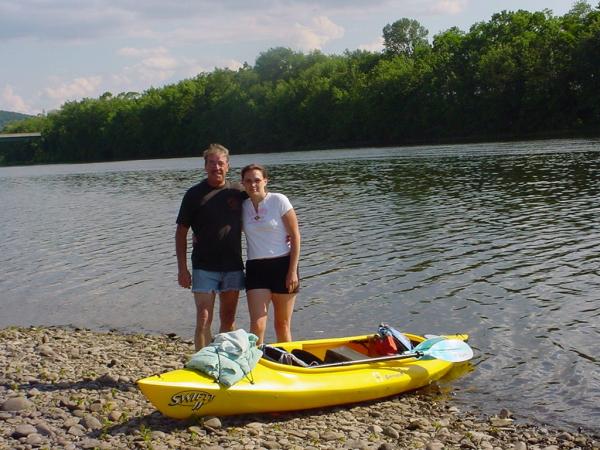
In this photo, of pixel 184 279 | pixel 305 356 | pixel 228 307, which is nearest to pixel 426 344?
pixel 305 356

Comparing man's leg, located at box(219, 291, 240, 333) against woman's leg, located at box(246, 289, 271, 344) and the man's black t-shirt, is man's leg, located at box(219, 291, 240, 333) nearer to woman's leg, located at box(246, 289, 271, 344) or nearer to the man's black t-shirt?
woman's leg, located at box(246, 289, 271, 344)

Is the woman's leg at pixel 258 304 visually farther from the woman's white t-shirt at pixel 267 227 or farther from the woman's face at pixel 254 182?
the woman's face at pixel 254 182

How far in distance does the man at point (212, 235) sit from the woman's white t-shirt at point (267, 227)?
0.12 m

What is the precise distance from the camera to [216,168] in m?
7.46

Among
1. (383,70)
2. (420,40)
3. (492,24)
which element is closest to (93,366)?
(492,24)

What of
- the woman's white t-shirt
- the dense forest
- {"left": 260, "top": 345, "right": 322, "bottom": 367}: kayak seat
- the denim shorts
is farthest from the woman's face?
the dense forest

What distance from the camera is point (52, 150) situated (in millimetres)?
152875

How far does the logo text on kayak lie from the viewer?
685cm

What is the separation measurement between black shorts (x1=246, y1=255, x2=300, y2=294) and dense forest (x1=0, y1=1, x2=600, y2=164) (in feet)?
213

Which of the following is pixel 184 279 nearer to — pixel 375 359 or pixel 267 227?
pixel 267 227

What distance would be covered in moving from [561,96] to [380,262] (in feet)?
212

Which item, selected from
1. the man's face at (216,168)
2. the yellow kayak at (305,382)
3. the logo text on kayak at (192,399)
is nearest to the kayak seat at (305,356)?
the yellow kayak at (305,382)

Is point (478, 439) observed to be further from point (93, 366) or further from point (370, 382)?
point (93, 366)

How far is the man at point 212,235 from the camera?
7.54m
